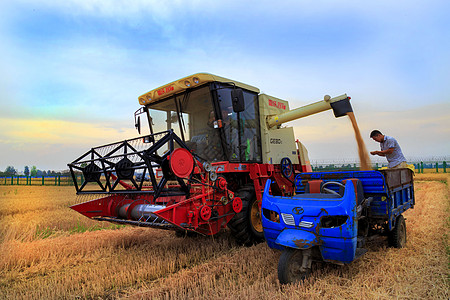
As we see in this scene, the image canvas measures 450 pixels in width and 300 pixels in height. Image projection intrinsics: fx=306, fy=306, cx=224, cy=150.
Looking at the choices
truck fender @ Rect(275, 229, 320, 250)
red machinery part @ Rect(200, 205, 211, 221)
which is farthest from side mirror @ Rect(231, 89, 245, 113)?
truck fender @ Rect(275, 229, 320, 250)

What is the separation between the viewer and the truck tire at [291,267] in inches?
120

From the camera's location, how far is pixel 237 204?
16.1 ft

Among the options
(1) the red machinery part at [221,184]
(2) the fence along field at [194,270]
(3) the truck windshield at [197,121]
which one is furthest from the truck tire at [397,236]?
(3) the truck windshield at [197,121]

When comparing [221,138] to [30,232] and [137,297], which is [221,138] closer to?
[137,297]

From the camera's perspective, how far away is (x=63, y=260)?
4395 millimetres

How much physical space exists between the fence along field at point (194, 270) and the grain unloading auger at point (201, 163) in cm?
51

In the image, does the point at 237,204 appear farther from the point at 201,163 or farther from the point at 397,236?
the point at 397,236

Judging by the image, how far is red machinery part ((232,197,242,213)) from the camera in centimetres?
484

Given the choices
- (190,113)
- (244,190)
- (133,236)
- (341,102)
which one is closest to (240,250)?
(244,190)

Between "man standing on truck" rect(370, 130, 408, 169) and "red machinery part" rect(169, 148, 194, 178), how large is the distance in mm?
3368

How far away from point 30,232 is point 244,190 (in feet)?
13.4

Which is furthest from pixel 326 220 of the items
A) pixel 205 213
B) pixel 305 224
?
pixel 205 213

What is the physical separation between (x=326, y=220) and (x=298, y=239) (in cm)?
45

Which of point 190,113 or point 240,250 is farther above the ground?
point 190,113
